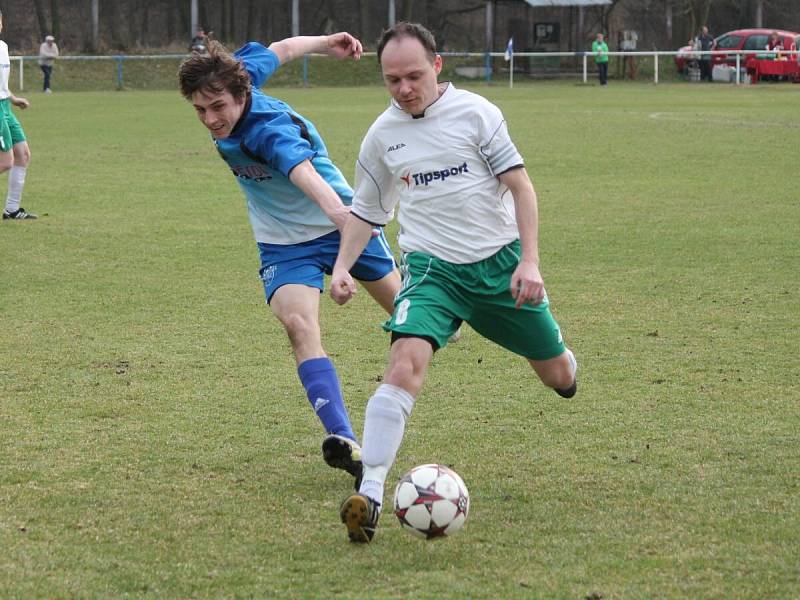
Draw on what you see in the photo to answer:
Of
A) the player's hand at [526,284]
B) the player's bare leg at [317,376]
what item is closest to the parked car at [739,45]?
the player's bare leg at [317,376]

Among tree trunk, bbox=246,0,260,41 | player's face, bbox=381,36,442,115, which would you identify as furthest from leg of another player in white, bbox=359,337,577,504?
tree trunk, bbox=246,0,260,41

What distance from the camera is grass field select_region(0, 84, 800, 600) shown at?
3922mm

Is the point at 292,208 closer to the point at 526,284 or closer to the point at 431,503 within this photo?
the point at 526,284

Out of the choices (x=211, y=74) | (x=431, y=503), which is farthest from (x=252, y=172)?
(x=431, y=503)

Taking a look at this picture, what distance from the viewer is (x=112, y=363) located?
684 cm

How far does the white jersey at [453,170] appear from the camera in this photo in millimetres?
4504

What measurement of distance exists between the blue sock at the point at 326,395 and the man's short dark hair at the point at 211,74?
1.10 m

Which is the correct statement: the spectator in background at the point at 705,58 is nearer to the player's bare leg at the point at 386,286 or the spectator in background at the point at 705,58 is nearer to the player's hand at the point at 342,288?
the player's bare leg at the point at 386,286

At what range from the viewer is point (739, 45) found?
133 feet

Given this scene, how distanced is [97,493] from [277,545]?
35.8 inches

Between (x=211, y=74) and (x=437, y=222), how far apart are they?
3.51 feet

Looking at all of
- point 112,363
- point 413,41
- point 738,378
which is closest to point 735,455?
point 738,378

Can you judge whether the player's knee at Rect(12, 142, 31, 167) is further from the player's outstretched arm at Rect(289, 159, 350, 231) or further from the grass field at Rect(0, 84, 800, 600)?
the player's outstretched arm at Rect(289, 159, 350, 231)

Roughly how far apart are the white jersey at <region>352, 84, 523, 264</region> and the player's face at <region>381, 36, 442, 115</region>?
4.3 inches
